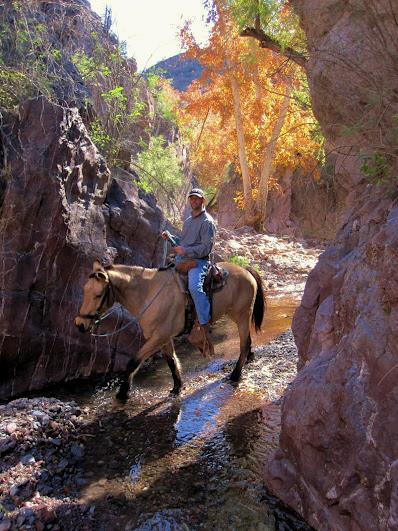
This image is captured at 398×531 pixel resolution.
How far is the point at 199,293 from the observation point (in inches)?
248

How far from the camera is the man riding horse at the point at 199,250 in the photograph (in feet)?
20.7

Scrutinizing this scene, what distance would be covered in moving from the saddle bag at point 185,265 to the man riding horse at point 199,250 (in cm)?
4

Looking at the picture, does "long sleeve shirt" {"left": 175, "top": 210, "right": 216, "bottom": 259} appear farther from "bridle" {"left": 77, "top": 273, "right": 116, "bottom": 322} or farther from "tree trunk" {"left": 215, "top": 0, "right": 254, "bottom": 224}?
"tree trunk" {"left": 215, "top": 0, "right": 254, "bottom": 224}

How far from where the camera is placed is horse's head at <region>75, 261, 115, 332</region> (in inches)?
225

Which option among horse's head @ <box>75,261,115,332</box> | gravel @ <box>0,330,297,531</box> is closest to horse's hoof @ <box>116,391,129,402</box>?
gravel @ <box>0,330,297,531</box>

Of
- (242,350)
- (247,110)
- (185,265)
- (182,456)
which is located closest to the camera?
(182,456)

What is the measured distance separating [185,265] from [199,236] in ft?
1.70

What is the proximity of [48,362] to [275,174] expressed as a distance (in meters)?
24.1

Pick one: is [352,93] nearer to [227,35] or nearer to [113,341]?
[113,341]

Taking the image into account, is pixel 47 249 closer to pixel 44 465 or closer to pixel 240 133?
pixel 44 465

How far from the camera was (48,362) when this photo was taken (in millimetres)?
6648

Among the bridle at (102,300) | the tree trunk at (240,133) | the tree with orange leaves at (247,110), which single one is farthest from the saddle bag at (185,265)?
the tree trunk at (240,133)

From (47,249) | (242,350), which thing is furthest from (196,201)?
(242,350)

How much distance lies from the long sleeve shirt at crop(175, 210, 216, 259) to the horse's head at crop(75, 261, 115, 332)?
1302mm
